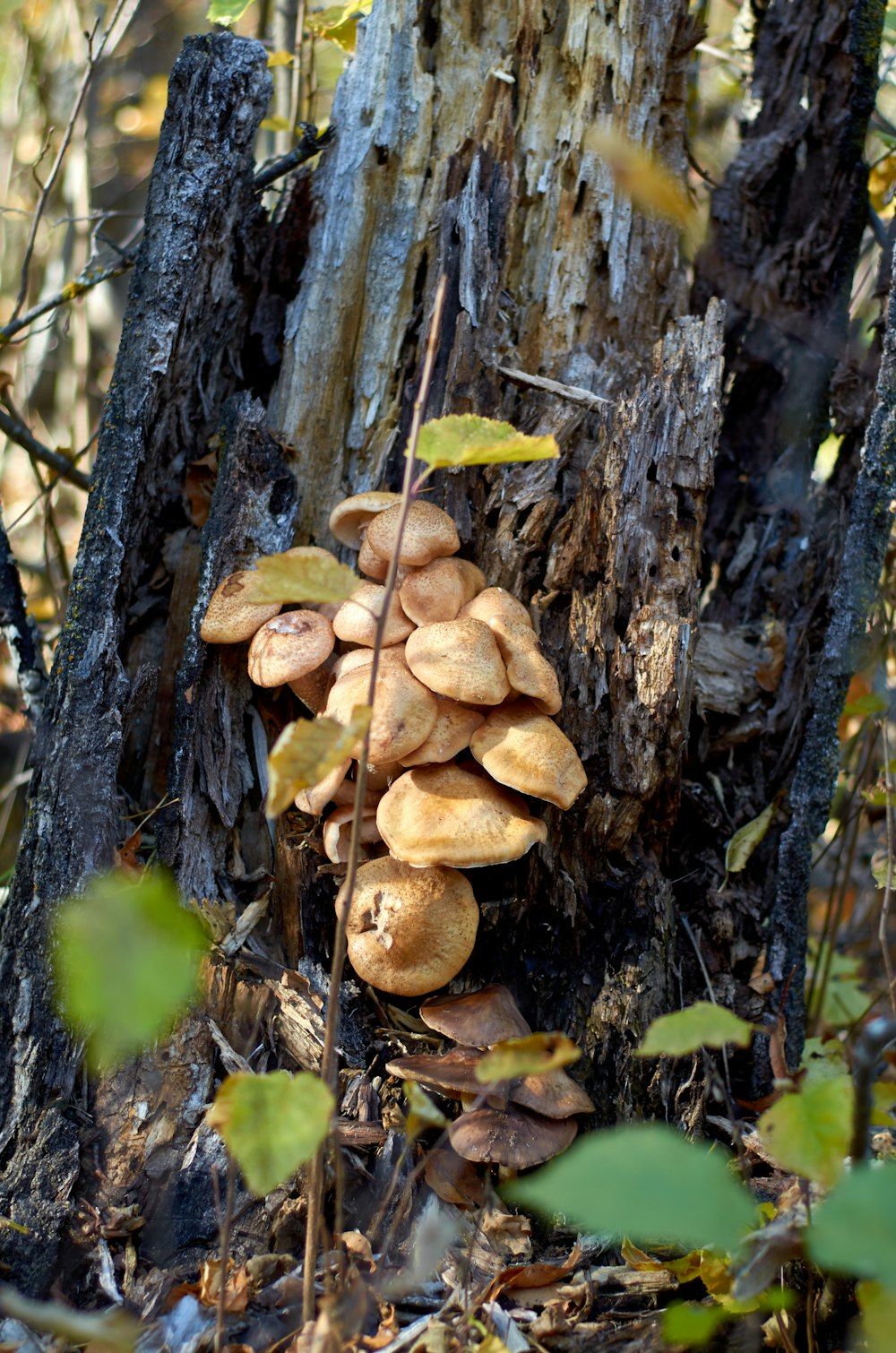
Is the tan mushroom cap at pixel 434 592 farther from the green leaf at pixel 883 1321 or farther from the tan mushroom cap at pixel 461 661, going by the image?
the green leaf at pixel 883 1321

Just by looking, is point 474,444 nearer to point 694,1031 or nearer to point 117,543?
point 694,1031

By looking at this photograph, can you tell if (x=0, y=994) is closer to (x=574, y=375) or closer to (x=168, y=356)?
(x=168, y=356)

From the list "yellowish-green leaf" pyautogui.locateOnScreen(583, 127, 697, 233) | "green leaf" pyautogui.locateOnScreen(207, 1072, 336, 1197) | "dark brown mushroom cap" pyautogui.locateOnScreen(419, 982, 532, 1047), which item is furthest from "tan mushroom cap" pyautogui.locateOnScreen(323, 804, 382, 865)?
"yellowish-green leaf" pyautogui.locateOnScreen(583, 127, 697, 233)

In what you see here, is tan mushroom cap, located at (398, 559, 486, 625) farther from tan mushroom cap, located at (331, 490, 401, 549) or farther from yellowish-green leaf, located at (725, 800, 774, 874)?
yellowish-green leaf, located at (725, 800, 774, 874)

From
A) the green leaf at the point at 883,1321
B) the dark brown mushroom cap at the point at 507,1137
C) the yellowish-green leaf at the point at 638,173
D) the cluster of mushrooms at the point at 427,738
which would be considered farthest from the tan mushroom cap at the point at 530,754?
the yellowish-green leaf at the point at 638,173

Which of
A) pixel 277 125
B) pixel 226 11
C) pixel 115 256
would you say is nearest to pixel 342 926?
pixel 226 11

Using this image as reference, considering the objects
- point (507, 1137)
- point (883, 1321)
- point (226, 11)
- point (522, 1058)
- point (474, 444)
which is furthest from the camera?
point (226, 11)
